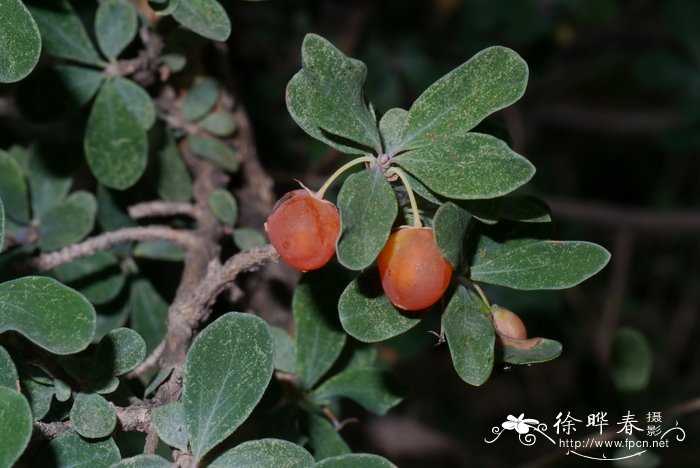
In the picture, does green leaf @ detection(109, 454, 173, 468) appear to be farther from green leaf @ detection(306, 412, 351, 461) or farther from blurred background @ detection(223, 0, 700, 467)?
blurred background @ detection(223, 0, 700, 467)

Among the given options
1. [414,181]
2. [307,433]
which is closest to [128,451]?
[307,433]

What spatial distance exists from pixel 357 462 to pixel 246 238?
0.50m

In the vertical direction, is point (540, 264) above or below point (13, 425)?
above

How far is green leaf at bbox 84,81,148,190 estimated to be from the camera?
103 centimetres

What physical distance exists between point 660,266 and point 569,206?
122 cm

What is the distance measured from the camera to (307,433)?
38.8 inches

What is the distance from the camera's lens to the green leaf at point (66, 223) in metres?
1.08

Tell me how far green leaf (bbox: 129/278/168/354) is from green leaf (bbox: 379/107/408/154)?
0.48 m

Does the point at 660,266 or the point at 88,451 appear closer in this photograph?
the point at 88,451

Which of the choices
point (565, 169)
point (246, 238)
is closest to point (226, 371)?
point (246, 238)

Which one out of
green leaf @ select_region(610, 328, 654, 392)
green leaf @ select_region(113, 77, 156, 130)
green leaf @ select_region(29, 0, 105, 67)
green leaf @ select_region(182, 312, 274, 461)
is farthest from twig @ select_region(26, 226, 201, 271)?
green leaf @ select_region(610, 328, 654, 392)

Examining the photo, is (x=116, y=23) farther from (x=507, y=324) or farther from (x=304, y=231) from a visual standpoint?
(x=507, y=324)

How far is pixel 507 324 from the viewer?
0.81 m

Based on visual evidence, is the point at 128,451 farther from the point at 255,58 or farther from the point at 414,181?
the point at 255,58
